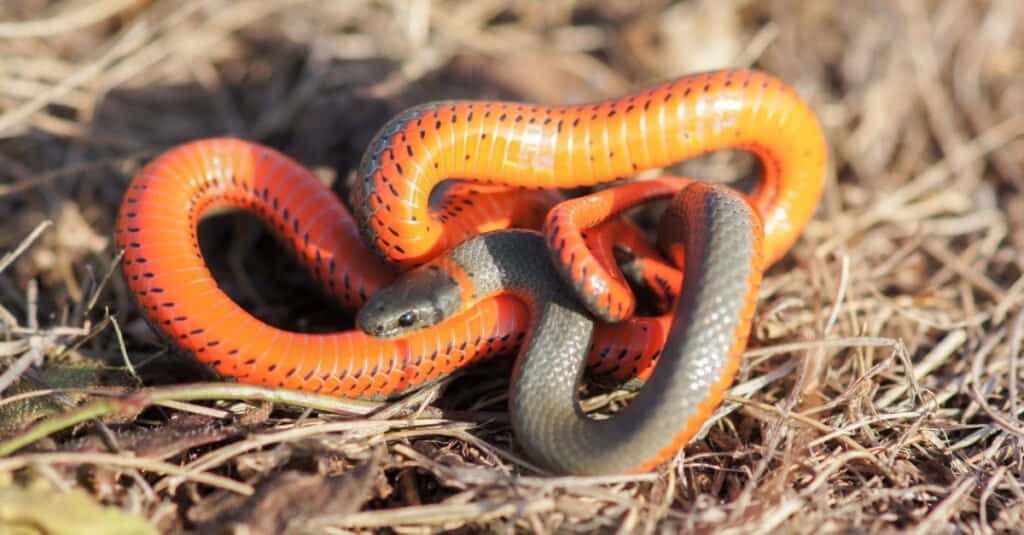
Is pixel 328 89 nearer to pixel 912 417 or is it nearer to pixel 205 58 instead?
pixel 205 58

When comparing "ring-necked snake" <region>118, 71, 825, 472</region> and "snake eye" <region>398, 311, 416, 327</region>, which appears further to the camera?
"snake eye" <region>398, 311, 416, 327</region>

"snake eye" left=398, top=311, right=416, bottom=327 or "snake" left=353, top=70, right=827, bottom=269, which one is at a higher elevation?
"snake" left=353, top=70, right=827, bottom=269

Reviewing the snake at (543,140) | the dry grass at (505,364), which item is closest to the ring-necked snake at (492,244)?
the snake at (543,140)

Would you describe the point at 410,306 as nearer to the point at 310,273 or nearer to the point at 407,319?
the point at 407,319

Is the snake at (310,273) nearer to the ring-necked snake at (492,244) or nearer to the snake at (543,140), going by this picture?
the ring-necked snake at (492,244)

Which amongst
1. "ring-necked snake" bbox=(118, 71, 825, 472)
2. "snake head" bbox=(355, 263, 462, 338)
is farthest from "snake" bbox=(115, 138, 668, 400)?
"snake head" bbox=(355, 263, 462, 338)

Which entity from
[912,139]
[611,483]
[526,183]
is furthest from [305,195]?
[912,139]

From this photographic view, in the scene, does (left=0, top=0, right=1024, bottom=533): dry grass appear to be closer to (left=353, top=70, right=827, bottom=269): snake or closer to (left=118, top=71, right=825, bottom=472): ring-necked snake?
(left=118, top=71, right=825, bottom=472): ring-necked snake
